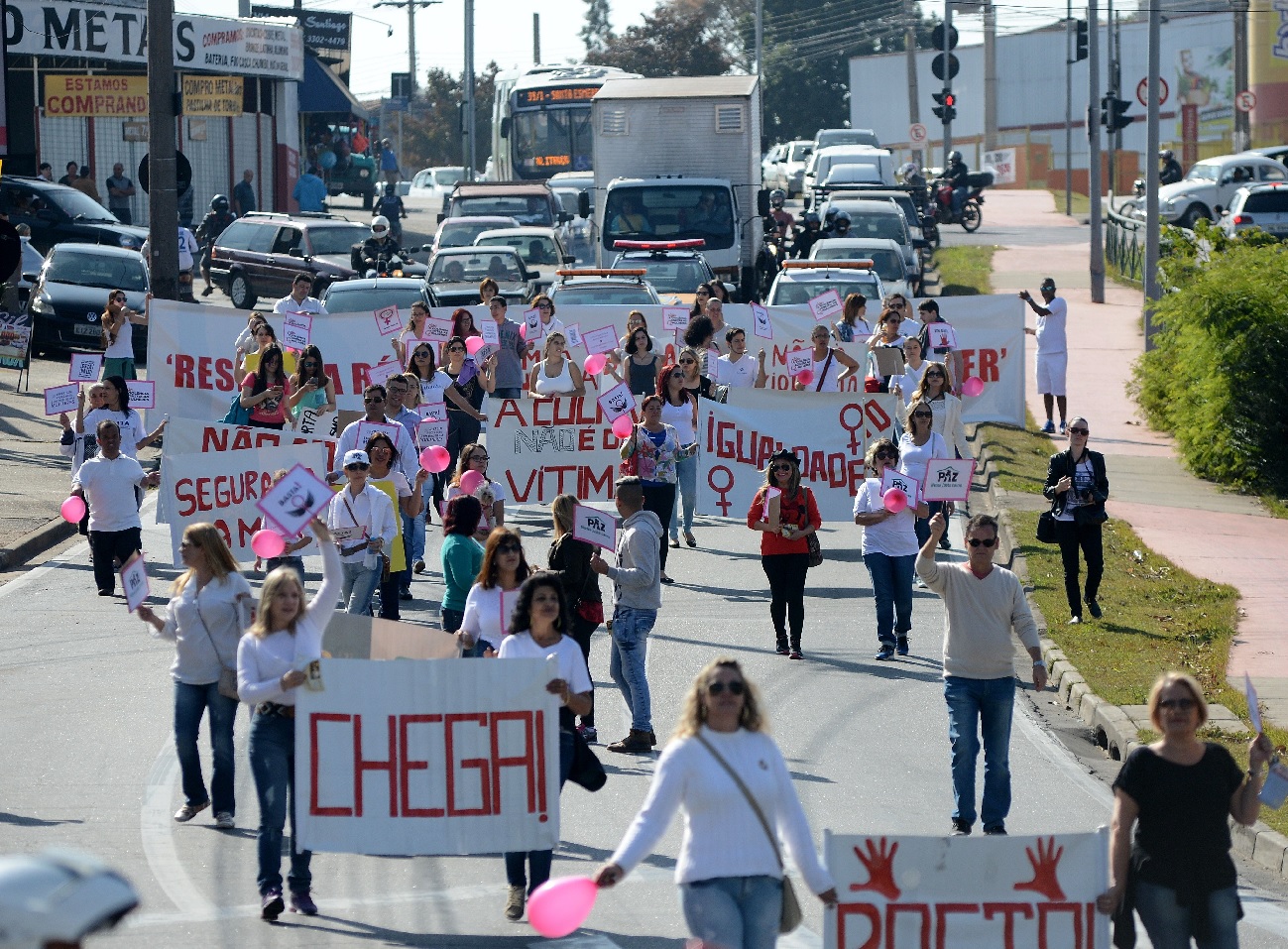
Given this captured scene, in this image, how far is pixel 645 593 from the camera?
1145 centimetres

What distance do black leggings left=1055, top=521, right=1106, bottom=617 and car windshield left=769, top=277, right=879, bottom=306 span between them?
11.6 metres

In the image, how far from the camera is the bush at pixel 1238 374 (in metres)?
22.5

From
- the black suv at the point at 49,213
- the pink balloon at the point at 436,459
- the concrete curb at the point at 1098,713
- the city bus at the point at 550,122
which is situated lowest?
the concrete curb at the point at 1098,713

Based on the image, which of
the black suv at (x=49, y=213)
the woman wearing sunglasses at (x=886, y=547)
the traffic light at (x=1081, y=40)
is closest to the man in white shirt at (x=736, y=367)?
the woman wearing sunglasses at (x=886, y=547)

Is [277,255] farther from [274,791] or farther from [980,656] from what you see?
[274,791]

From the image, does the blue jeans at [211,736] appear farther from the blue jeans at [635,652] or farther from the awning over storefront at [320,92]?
the awning over storefront at [320,92]

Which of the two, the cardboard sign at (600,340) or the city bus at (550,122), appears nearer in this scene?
the cardboard sign at (600,340)

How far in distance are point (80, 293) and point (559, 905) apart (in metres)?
23.8

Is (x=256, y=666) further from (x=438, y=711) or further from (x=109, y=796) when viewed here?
(x=109, y=796)

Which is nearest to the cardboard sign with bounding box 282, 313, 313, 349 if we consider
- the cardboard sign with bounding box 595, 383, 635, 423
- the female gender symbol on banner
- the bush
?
the cardboard sign with bounding box 595, 383, 635, 423

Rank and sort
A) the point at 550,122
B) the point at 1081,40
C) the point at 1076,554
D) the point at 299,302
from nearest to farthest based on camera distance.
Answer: the point at 1076,554 < the point at 299,302 < the point at 1081,40 < the point at 550,122

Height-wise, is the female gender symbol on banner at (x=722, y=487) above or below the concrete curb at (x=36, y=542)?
above

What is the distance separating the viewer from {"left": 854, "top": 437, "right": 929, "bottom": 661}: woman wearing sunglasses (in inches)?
545

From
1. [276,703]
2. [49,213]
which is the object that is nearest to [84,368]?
[276,703]
